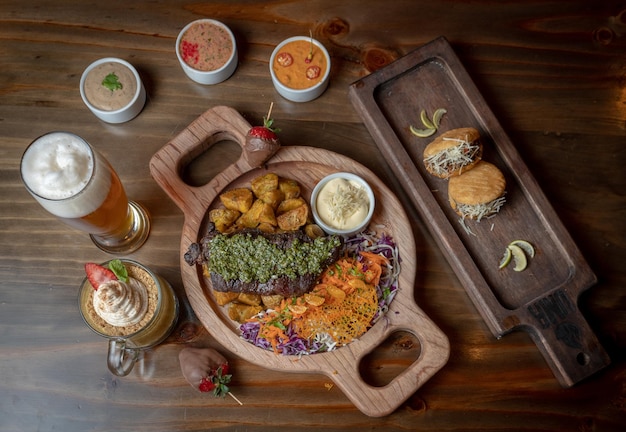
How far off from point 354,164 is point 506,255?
1214 millimetres

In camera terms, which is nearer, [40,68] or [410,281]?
[410,281]

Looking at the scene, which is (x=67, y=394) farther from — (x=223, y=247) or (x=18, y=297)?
(x=223, y=247)

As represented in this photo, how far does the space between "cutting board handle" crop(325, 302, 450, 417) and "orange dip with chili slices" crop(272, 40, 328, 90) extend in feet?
5.67

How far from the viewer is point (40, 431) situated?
3928 mm

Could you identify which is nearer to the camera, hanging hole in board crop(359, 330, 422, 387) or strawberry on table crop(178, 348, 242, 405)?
strawberry on table crop(178, 348, 242, 405)

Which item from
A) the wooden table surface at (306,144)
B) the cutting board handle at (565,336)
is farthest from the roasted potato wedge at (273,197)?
the cutting board handle at (565,336)

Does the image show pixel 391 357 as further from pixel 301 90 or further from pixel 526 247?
pixel 301 90

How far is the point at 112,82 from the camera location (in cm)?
410

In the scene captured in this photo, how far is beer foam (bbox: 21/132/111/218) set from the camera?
331 cm

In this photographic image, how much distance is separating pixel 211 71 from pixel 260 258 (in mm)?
1441

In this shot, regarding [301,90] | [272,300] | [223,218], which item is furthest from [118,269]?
[301,90]

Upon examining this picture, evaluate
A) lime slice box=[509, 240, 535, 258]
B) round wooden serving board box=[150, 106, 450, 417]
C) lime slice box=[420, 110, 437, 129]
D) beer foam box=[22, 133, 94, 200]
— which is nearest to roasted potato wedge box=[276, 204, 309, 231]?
round wooden serving board box=[150, 106, 450, 417]

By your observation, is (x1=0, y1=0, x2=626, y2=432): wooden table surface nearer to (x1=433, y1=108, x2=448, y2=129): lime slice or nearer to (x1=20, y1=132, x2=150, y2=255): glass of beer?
(x1=433, y1=108, x2=448, y2=129): lime slice

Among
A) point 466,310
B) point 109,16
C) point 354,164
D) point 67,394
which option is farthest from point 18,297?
point 466,310
